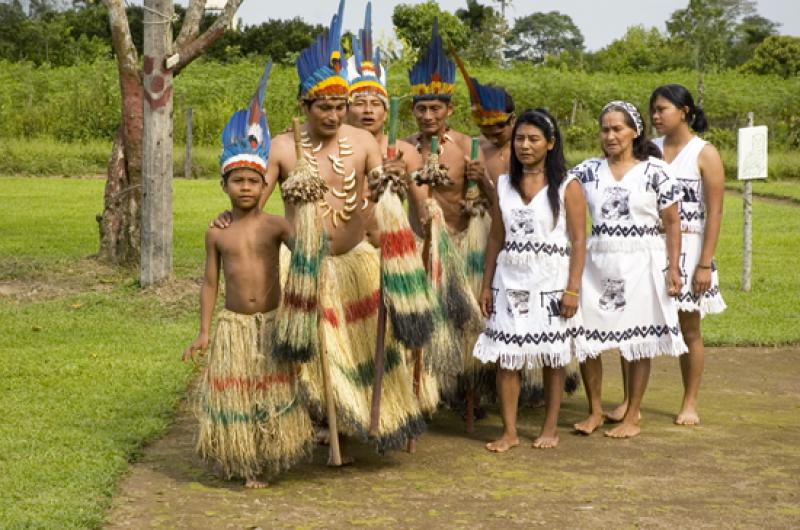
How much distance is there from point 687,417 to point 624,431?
44 centimetres

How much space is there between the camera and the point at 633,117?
245 inches

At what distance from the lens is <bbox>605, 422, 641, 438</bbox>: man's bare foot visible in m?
6.18

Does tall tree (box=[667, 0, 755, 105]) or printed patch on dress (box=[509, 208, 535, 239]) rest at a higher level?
tall tree (box=[667, 0, 755, 105])

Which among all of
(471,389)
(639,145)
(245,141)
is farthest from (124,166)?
(639,145)

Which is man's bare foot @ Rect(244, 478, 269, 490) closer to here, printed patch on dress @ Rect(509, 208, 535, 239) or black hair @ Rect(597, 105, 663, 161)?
printed patch on dress @ Rect(509, 208, 535, 239)

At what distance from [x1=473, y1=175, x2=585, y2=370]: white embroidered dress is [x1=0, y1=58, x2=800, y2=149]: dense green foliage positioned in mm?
17757

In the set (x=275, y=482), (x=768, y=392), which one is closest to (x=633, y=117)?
(x=768, y=392)

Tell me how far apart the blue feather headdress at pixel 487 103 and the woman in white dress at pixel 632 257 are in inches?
21.2

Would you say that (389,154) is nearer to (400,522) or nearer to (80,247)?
(400,522)

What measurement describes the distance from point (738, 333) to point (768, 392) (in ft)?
5.78

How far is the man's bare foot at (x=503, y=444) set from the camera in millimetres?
5926

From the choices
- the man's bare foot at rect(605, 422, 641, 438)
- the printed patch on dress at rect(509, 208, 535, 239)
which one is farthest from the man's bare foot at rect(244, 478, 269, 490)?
the man's bare foot at rect(605, 422, 641, 438)

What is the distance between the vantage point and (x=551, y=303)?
5.97 metres

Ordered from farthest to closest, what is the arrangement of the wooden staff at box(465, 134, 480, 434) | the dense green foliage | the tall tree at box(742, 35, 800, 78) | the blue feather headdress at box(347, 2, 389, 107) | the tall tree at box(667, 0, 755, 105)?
1. the tall tree at box(742, 35, 800, 78)
2. the tall tree at box(667, 0, 755, 105)
3. the dense green foliage
4. the blue feather headdress at box(347, 2, 389, 107)
5. the wooden staff at box(465, 134, 480, 434)
